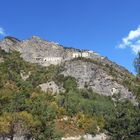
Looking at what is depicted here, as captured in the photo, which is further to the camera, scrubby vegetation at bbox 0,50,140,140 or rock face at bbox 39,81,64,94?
rock face at bbox 39,81,64,94

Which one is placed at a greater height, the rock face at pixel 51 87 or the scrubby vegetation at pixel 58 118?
the rock face at pixel 51 87

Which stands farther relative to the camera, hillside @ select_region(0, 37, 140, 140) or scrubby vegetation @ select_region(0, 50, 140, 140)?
hillside @ select_region(0, 37, 140, 140)

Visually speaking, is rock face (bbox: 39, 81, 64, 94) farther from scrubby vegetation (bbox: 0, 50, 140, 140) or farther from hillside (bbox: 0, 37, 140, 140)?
scrubby vegetation (bbox: 0, 50, 140, 140)

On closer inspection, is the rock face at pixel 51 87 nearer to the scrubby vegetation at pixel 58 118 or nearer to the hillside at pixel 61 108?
the hillside at pixel 61 108

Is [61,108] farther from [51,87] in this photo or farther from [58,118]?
[51,87]

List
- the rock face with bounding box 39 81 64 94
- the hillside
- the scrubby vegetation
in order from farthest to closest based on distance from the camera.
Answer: the rock face with bounding box 39 81 64 94
the hillside
the scrubby vegetation

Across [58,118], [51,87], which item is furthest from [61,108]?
[51,87]

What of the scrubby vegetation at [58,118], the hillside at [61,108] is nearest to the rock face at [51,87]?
the hillside at [61,108]

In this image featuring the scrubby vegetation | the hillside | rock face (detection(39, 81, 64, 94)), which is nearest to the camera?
the scrubby vegetation

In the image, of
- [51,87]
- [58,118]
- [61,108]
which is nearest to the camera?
[58,118]

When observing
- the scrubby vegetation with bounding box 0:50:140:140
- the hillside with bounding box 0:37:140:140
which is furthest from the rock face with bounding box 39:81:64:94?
the scrubby vegetation with bounding box 0:50:140:140

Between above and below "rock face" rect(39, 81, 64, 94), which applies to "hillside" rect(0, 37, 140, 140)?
below

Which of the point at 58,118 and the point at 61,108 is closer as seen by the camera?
the point at 58,118

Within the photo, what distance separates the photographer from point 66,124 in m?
147
